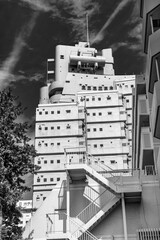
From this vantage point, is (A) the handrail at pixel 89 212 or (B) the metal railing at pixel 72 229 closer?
(B) the metal railing at pixel 72 229

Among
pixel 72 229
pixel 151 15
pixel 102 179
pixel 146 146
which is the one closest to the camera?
pixel 151 15

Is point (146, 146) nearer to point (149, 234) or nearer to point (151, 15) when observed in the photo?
point (149, 234)

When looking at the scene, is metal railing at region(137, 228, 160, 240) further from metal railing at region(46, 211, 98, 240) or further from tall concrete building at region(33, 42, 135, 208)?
tall concrete building at region(33, 42, 135, 208)

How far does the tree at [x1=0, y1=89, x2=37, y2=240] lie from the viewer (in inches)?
545

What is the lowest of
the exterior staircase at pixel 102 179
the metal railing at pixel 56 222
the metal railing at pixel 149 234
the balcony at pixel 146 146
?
the metal railing at pixel 149 234

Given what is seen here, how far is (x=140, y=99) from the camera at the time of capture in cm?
2614

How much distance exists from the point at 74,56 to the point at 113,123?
117ft

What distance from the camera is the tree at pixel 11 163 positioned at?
13847mm

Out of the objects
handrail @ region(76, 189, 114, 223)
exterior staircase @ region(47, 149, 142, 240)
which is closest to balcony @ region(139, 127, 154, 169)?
exterior staircase @ region(47, 149, 142, 240)

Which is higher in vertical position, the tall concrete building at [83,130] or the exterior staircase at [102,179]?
the tall concrete building at [83,130]

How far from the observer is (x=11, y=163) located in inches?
589

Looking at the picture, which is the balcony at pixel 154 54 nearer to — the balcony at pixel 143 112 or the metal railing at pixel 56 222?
the balcony at pixel 143 112

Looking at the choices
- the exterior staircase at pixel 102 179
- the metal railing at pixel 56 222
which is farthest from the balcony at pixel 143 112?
the metal railing at pixel 56 222

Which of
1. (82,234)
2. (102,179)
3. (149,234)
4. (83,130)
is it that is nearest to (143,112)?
(102,179)
